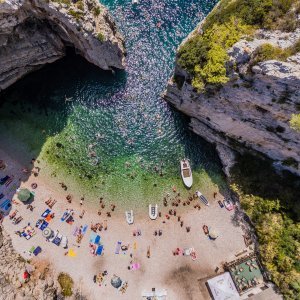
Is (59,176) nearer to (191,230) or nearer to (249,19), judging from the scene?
(191,230)

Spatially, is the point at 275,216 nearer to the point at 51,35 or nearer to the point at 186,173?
the point at 186,173

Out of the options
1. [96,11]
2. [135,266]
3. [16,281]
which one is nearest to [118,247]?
[135,266]

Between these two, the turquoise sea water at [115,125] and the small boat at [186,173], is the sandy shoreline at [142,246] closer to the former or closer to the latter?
the turquoise sea water at [115,125]

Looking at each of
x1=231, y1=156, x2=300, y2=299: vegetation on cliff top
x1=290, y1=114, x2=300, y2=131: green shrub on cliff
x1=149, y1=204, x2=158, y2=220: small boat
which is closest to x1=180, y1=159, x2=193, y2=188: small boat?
x1=149, y1=204, x2=158, y2=220: small boat

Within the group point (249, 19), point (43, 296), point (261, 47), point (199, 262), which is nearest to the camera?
point (261, 47)

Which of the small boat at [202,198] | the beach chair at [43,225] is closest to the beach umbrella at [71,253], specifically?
the beach chair at [43,225]

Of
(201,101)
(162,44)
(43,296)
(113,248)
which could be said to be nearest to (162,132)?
(201,101)

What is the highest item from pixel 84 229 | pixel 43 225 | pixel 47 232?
pixel 43 225

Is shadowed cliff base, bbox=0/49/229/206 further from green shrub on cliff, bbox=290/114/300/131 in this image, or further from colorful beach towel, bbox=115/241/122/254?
green shrub on cliff, bbox=290/114/300/131
